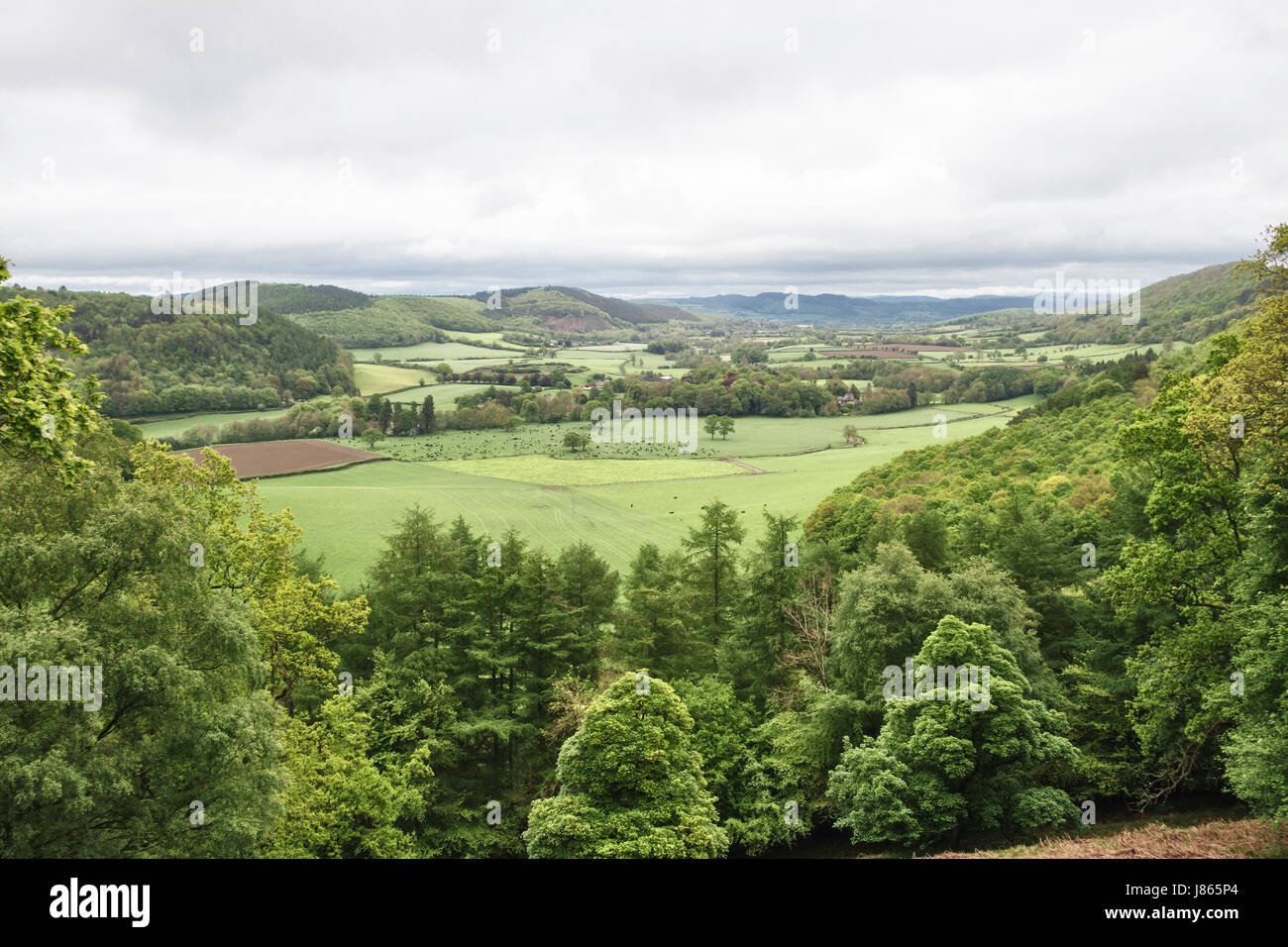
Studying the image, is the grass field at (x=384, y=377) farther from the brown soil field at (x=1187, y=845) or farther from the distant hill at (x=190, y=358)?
the brown soil field at (x=1187, y=845)

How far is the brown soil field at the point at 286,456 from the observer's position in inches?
3275

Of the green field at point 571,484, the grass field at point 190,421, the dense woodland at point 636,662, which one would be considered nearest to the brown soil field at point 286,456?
the green field at point 571,484

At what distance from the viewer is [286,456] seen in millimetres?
90875

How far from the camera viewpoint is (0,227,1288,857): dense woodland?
517 inches

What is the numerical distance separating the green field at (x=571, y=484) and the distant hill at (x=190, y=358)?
34.6m

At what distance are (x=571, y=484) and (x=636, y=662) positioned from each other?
55.6 meters

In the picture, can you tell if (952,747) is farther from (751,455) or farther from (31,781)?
(751,455)

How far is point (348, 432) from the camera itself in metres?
111

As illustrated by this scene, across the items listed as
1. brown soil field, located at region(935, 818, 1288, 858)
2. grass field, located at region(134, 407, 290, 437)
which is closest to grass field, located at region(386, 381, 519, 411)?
grass field, located at region(134, 407, 290, 437)

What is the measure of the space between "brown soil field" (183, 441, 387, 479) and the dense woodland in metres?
55.9

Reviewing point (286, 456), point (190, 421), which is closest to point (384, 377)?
point (190, 421)

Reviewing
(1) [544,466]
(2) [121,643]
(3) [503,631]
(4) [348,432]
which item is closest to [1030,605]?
(3) [503,631]

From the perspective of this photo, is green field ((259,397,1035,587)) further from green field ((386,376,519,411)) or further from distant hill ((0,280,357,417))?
distant hill ((0,280,357,417))
